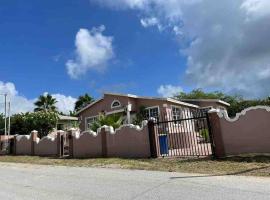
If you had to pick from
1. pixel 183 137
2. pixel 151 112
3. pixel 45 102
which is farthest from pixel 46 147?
pixel 45 102

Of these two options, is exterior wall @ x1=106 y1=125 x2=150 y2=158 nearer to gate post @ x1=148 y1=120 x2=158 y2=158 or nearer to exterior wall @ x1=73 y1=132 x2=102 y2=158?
gate post @ x1=148 y1=120 x2=158 y2=158

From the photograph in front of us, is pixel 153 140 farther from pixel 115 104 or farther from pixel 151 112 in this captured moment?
pixel 115 104

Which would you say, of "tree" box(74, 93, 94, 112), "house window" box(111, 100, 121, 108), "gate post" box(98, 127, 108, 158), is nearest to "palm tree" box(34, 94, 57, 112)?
"tree" box(74, 93, 94, 112)

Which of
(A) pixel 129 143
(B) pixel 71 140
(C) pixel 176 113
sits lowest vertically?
(A) pixel 129 143

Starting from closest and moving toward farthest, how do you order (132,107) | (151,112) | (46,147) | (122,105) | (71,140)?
1. (71,140)
2. (46,147)
3. (151,112)
4. (132,107)
5. (122,105)

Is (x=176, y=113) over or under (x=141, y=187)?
over

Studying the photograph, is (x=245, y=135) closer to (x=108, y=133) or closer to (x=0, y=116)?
(x=108, y=133)

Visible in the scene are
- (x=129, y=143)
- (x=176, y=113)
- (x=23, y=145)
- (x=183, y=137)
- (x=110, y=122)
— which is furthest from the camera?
(x=176, y=113)

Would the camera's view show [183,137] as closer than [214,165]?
No

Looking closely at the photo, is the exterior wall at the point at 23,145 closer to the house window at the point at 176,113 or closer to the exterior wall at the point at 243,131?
the house window at the point at 176,113

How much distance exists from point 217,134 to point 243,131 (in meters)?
1.16

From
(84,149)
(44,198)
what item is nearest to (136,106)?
(84,149)

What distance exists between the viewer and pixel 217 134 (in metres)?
14.1

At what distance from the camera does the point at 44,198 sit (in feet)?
27.1
